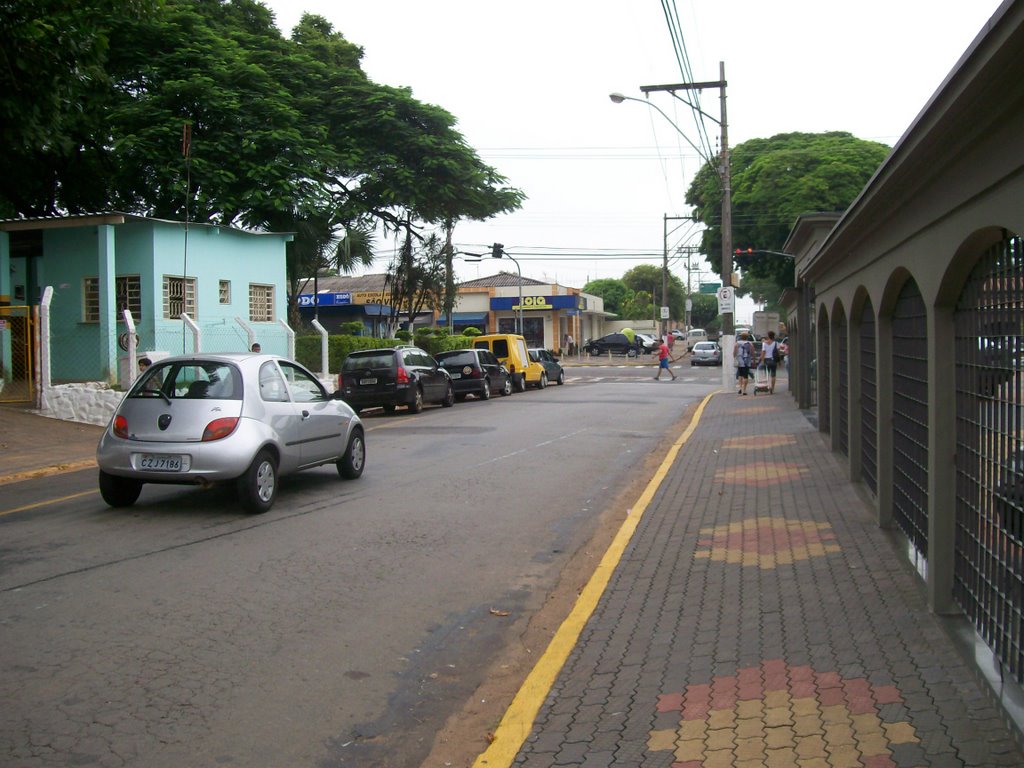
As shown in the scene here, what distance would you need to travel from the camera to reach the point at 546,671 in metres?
5.26

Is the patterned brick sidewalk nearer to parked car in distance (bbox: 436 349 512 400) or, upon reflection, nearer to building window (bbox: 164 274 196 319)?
building window (bbox: 164 274 196 319)

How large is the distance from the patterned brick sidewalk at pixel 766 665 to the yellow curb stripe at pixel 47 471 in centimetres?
867

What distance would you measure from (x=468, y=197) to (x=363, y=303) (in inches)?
895

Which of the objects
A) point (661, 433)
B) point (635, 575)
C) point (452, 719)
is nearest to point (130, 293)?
point (661, 433)

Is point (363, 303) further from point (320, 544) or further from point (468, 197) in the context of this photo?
point (320, 544)

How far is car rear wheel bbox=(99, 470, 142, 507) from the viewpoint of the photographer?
9609 millimetres

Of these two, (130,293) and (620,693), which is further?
(130,293)

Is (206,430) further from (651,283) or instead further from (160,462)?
(651,283)

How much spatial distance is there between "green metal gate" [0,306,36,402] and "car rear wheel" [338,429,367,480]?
1007 cm

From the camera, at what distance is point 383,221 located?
34062 millimetres

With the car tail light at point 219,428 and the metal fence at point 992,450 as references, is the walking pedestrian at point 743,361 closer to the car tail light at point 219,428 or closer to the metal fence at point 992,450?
the car tail light at point 219,428

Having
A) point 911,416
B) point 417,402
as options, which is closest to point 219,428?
point 911,416

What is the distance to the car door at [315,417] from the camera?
34.6 feet

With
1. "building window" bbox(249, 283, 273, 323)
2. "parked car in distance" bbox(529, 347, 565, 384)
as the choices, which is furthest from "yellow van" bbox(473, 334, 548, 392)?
"building window" bbox(249, 283, 273, 323)
